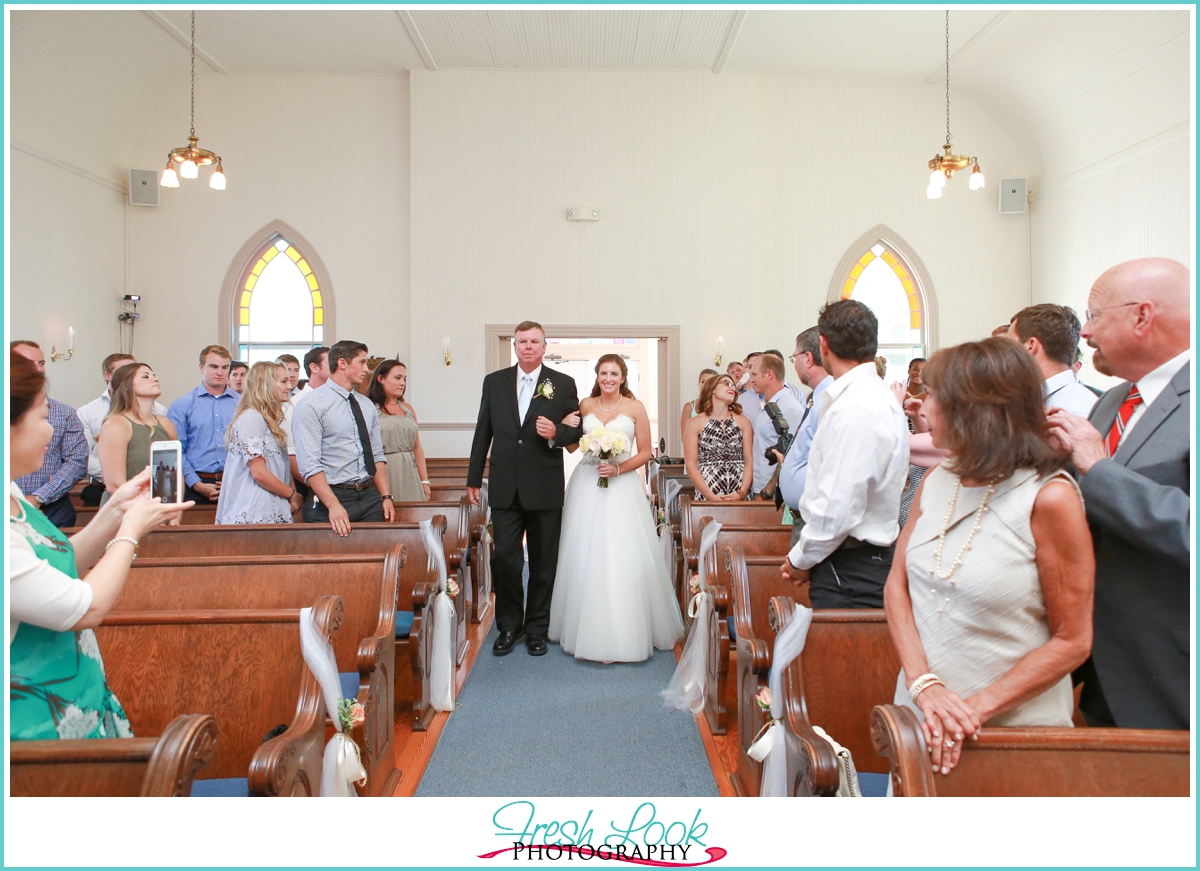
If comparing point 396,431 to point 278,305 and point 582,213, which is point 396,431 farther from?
point 278,305

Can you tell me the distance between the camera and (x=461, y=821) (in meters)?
1.39

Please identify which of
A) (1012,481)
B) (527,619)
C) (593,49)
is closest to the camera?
(1012,481)

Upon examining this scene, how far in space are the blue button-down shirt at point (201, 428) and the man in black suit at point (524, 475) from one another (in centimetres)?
179

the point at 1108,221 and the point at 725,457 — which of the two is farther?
the point at 1108,221

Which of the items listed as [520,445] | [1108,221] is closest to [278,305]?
[520,445]

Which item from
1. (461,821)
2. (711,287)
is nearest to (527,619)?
(461,821)

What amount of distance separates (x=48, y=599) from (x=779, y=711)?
172 cm

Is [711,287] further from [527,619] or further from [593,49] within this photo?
[527,619]

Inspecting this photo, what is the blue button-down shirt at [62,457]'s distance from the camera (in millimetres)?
3721

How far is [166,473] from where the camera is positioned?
1.77 m

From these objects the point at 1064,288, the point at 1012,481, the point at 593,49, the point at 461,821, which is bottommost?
the point at 461,821

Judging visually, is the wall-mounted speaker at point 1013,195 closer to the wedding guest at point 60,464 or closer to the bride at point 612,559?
the bride at point 612,559

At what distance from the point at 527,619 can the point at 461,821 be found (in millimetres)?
2889

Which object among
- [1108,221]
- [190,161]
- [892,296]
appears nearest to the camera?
[190,161]
